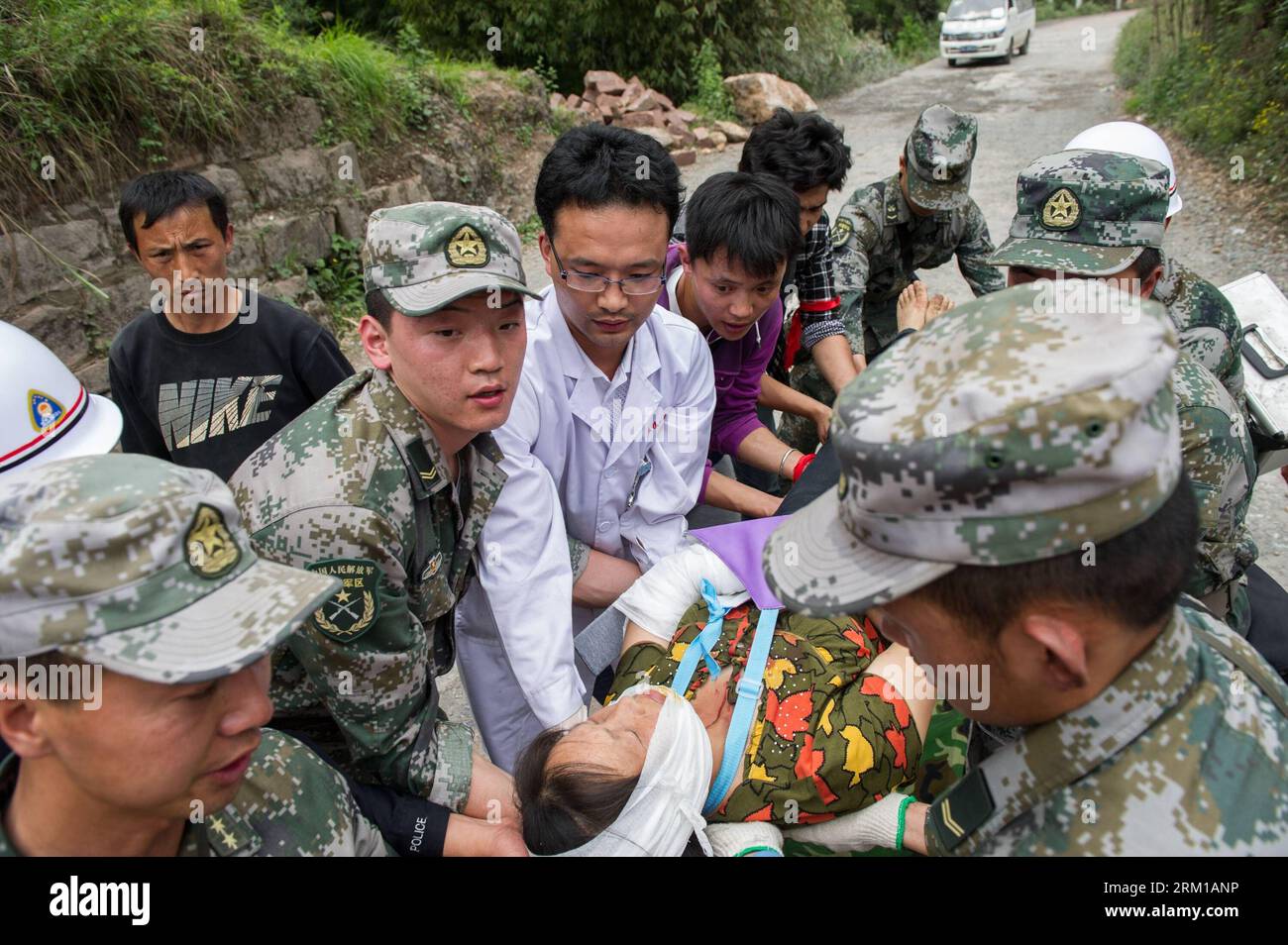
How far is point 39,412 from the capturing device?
6.59 feet

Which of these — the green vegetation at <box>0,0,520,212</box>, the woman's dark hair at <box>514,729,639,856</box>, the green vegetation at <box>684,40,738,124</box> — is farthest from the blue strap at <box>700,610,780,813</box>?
the green vegetation at <box>684,40,738,124</box>

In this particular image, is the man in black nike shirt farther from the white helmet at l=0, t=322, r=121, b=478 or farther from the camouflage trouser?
the camouflage trouser

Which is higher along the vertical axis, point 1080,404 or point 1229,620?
point 1080,404

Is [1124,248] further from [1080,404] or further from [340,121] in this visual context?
[340,121]

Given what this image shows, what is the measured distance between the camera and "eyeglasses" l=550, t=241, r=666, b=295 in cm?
248

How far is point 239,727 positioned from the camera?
1345mm

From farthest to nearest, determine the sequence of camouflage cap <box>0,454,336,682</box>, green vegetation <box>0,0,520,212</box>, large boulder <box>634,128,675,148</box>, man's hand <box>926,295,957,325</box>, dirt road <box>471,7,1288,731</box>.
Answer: large boulder <box>634,128,675,148</box> → dirt road <box>471,7,1288,731</box> → green vegetation <box>0,0,520,212</box> → man's hand <box>926,295,957,325</box> → camouflage cap <box>0,454,336,682</box>

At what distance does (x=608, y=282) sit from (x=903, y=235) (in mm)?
2014

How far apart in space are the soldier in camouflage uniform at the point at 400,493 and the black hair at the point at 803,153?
74.5 inches

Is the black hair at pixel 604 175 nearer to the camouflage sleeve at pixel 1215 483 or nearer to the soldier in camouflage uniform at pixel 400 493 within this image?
the soldier in camouflage uniform at pixel 400 493

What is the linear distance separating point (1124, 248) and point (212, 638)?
2303 mm

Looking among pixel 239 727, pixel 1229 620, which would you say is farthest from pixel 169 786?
pixel 1229 620

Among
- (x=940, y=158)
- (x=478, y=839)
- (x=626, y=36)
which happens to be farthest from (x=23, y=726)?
(x=626, y=36)

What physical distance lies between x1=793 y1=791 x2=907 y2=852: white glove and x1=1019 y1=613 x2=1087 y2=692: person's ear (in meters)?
1.08
